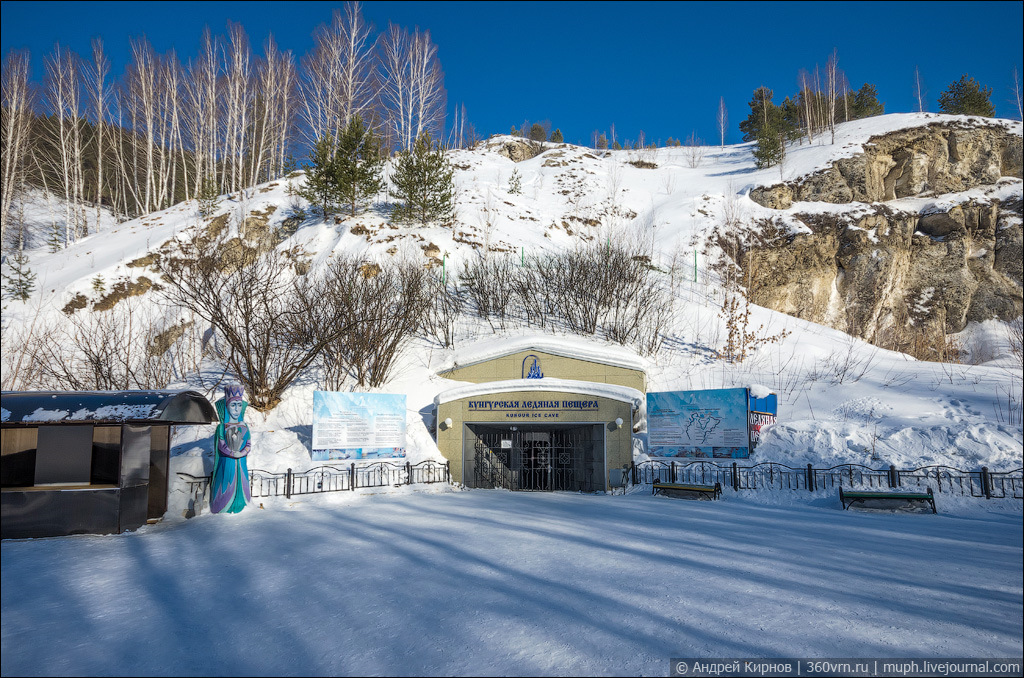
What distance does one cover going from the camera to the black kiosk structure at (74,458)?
26.4 ft

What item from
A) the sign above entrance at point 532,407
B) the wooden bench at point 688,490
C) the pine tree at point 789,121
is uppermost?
the pine tree at point 789,121

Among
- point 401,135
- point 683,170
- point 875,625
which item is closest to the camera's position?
point 875,625

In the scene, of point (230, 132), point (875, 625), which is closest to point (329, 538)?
point (875, 625)

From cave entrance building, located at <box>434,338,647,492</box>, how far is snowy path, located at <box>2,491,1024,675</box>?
8028 millimetres

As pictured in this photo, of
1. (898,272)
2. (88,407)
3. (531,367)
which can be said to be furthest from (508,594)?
(898,272)

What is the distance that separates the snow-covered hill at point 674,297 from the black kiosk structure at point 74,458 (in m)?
2.35

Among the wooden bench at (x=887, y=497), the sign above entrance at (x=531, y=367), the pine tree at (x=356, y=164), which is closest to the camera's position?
the wooden bench at (x=887, y=497)

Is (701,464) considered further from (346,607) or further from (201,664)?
(201,664)

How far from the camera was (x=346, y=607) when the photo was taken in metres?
5.12

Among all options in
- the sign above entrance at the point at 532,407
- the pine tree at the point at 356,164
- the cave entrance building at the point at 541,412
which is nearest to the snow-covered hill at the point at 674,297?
the cave entrance building at the point at 541,412

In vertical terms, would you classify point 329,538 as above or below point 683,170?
below

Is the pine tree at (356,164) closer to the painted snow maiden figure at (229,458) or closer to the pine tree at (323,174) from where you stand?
the pine tree at (323,174)

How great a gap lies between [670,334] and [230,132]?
40790 mm

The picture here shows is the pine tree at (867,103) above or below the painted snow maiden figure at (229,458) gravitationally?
above
